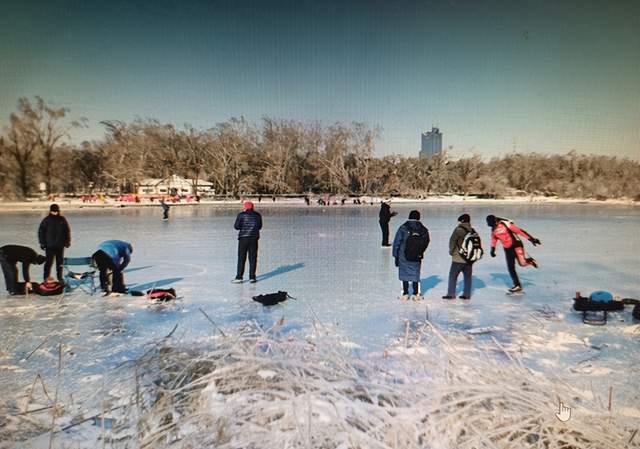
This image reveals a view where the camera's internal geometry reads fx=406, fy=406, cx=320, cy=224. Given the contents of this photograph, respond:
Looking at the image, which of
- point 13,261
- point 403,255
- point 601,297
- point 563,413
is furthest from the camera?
point 13,261

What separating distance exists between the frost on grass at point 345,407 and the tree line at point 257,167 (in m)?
51.3

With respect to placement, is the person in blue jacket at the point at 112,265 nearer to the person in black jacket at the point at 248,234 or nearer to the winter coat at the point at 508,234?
the person in black jacket at the point at 248,234

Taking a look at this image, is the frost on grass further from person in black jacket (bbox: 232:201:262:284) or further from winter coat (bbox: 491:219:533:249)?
person in black jacket (bbox: 232:201:262:284)

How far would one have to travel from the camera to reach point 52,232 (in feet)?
25.8

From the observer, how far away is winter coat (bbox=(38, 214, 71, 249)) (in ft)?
25.6

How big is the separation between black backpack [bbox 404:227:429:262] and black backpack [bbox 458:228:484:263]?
625 mm

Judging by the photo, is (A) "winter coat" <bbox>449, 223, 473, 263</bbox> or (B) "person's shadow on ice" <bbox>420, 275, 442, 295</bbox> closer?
(A) "winter coat" <bbox>449, 223, 473, 263</bbox>

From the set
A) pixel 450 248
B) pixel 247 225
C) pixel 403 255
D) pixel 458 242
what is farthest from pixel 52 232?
pixel 458 242

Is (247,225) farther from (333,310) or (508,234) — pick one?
(508,234)

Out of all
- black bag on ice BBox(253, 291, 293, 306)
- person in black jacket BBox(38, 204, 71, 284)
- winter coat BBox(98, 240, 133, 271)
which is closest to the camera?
black bag on ice BBox(253, 291, 293, 306)

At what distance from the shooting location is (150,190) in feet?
208

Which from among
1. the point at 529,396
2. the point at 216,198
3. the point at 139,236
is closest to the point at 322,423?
the point at 529,396

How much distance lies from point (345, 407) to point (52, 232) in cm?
796

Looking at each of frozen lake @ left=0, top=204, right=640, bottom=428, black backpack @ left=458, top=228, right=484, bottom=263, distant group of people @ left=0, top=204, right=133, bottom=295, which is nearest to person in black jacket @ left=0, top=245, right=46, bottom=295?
distant group of people @ left=0, top=204, right=133, bottom=295
